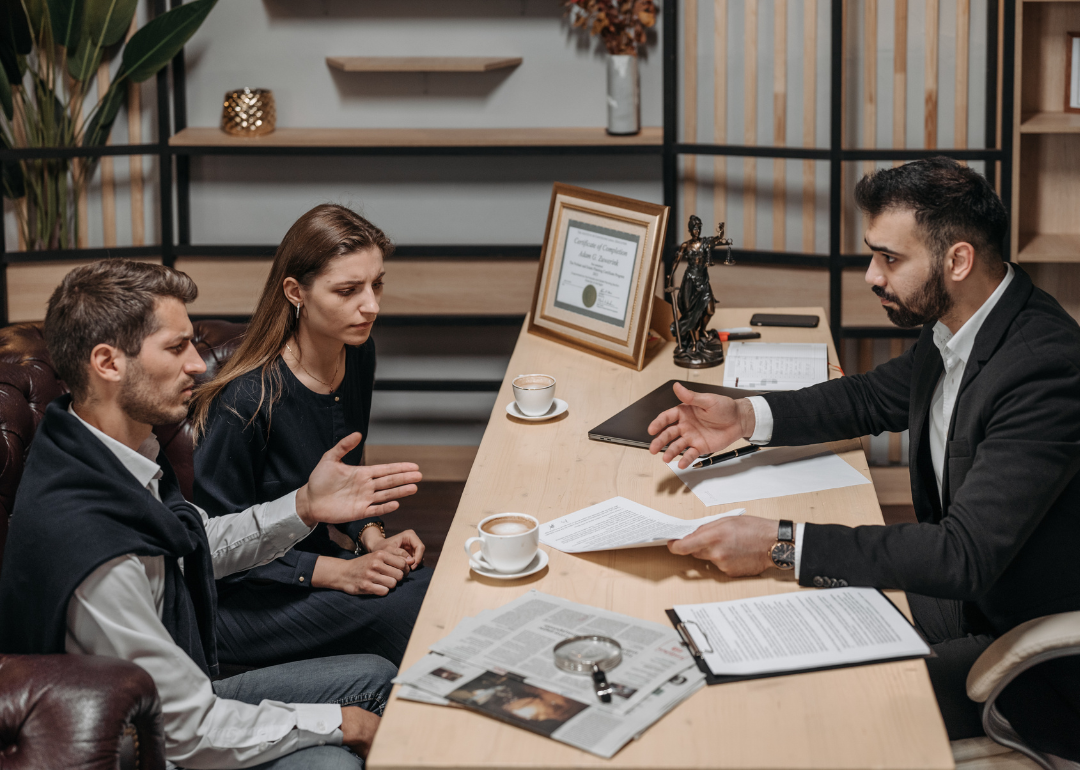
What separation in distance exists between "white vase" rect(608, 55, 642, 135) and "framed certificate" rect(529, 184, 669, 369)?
0.88 meters

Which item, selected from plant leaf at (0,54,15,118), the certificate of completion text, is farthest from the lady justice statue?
plant leaf at (0,54,15,118)

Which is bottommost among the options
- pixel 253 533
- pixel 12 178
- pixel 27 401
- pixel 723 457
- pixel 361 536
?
pixel 361 536

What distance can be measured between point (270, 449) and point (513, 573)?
0.74 metres

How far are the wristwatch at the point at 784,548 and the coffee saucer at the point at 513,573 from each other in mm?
337

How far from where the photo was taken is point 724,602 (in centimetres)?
148

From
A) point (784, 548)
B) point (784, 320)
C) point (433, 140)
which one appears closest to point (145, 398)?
point (784, 548)

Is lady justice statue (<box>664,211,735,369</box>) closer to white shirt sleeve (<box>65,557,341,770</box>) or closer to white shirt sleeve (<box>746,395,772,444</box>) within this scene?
white shirt sleeve (<box>746,395,772,444</box>)

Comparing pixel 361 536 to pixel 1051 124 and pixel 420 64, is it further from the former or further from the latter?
pixel 1051 124

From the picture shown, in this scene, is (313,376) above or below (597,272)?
below

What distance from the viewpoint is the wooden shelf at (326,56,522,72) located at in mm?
3574

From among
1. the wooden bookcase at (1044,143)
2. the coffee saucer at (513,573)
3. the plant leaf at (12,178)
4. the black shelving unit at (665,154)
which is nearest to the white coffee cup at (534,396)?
the coffee saucer at (513,573)

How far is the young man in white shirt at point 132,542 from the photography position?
4.50ft

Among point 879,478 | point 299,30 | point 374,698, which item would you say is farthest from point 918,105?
point 374,698

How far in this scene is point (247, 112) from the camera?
12.0 feet
